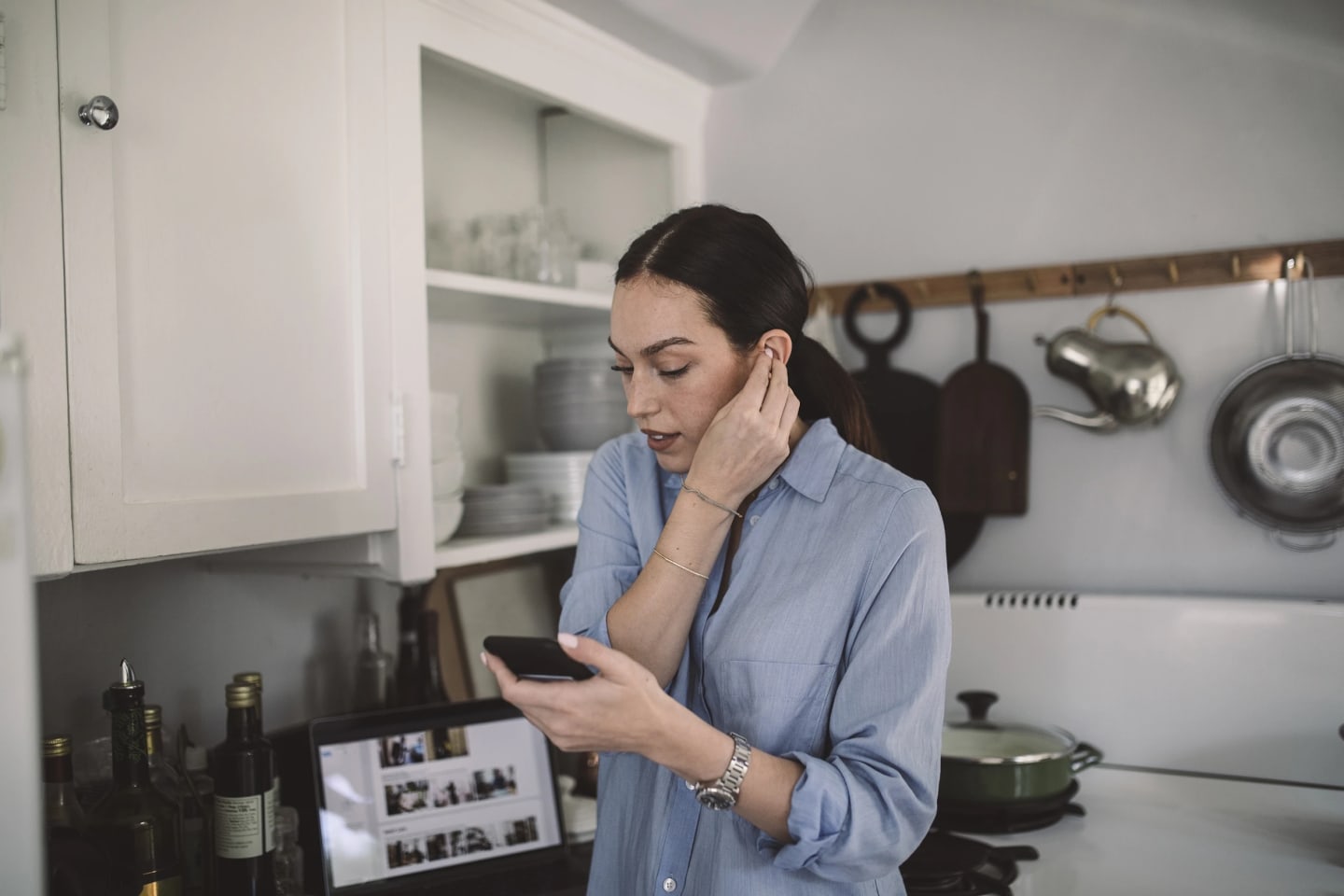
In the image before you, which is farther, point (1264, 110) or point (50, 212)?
point (1264, 110)

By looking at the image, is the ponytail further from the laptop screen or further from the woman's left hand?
the laptop screen

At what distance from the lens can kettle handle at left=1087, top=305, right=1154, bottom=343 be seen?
1929mm

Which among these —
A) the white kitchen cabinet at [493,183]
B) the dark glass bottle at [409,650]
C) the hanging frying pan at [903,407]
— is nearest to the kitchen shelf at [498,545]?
the white kitchen cabinet at [493,183]

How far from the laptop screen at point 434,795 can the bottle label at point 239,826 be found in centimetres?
13

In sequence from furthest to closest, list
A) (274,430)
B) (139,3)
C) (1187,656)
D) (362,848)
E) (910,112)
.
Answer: (910,112), (1187,656), (362,848), (274,430), (139,3)

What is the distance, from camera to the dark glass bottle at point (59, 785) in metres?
1.17

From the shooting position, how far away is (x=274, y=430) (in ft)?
4.34

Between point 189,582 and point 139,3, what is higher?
point 139,3

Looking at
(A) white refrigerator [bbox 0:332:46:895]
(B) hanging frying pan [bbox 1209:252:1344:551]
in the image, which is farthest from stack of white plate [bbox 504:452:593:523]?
(A) white refrigerator [bbox 0:332:46:895]

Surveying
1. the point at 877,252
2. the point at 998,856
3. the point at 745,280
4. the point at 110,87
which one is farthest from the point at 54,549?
the point at 877,252

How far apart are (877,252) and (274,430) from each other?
1327mm

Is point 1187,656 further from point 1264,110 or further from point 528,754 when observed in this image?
point 528,754

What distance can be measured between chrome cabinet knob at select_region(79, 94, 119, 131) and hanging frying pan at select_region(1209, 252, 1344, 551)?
1.71m

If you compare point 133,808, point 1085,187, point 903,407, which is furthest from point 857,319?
point 133,808
